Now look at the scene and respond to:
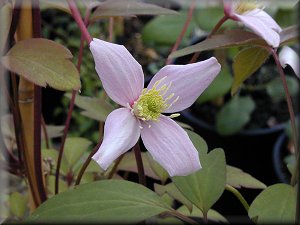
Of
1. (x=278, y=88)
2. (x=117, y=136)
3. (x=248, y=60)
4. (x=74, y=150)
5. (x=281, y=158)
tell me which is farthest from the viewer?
(x=278, y=88)

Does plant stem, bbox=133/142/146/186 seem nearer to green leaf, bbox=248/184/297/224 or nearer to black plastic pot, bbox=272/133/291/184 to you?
green leaf, bbox=248/184/297/224

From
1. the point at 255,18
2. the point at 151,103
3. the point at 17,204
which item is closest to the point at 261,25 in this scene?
the point at 255,18

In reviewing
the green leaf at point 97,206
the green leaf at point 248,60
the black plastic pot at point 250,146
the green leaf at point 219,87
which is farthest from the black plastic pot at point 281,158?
the green leaf at point 97,206

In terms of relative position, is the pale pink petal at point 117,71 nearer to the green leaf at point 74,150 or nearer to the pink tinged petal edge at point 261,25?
the pink tinged petal edge at point 261,25

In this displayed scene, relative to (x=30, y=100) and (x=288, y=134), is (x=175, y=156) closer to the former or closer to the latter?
(x=30, y=100)

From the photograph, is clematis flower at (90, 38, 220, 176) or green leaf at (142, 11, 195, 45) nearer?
clematis flower at (90, 38, 220, 176)

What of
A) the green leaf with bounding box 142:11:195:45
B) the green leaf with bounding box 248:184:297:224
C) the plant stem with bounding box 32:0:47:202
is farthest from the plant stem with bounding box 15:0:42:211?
the green leaf with bounding box 142:11:195:45

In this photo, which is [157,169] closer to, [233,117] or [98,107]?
[98,107]
